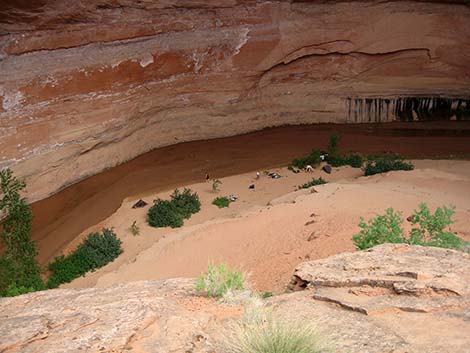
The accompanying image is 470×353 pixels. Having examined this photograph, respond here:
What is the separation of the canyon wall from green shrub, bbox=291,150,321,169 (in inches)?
113

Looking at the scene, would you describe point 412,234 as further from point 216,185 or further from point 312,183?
point 216,185

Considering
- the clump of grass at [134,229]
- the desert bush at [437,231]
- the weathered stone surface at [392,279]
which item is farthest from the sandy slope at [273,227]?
the weathered stone surface at [392,279]

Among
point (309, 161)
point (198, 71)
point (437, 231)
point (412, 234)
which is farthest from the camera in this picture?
point (198, 71)

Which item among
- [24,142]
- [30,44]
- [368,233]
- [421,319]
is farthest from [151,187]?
[421,319]

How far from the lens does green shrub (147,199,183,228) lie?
11.4 meters

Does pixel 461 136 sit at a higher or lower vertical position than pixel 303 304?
lower

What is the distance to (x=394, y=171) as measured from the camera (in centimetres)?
1271

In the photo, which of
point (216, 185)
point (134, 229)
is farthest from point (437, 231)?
point (216, 185)

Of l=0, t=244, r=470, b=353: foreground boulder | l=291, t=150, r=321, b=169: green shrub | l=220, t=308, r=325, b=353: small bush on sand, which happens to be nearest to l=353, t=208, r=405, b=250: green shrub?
l=0, t=244, r=470, b=353: foreground boulder

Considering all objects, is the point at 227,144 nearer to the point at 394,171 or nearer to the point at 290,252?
the point at 394,171

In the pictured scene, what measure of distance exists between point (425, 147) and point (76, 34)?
32.1 ft

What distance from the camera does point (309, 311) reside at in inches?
178

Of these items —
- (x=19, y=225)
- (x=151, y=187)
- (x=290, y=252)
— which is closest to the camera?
(x=290, y=252)

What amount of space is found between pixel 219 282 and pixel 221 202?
746 cm
